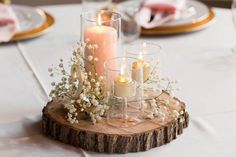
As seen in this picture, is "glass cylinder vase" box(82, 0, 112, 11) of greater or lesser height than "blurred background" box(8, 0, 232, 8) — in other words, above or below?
above

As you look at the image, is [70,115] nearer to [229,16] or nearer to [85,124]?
[85,124]

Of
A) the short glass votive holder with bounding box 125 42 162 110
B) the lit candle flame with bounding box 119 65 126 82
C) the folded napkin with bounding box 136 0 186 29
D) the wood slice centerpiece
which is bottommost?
the folded napkin with bounding box 136 0 186 29

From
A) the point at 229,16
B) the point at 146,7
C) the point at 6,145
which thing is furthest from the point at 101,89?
the point at 229,16

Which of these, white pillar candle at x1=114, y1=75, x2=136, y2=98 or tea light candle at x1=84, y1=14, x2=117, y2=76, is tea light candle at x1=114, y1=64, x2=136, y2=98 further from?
tea light candle at x1=84, y1=14, x2=117, y2=76

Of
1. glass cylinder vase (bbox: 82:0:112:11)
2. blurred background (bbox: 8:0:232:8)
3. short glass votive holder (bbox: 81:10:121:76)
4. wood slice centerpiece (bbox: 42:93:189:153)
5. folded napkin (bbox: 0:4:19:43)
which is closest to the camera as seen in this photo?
wood slice centerpiece (bbox: 42:93:189:153)

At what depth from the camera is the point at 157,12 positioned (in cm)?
186

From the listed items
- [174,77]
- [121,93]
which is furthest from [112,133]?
[174,77]

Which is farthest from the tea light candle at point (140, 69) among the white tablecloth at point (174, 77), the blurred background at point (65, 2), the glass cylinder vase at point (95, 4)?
the blurred background at point (65, 2)

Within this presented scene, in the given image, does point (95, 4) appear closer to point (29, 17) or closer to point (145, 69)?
point (29, 17)

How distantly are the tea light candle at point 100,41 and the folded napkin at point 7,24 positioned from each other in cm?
55

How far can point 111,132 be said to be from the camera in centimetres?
111

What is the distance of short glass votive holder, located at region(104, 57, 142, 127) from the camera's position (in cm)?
114

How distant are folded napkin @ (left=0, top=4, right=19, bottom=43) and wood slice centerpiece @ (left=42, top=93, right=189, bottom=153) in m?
0.60

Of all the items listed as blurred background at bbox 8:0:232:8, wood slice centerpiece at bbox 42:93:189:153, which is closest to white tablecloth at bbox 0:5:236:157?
wood slice centerpiece at bbox 42:93:189:153
